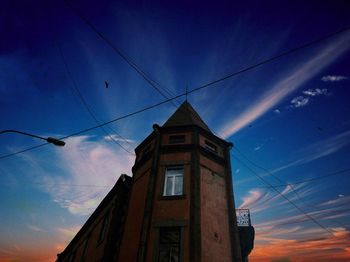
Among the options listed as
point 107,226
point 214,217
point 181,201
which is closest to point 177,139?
point 181,201

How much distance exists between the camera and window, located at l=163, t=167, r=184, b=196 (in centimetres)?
1122

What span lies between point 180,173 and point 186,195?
56.4 inches

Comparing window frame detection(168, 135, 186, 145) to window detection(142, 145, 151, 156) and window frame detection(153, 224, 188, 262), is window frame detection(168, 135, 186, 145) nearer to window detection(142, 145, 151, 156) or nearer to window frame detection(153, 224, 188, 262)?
Result: window detection(142, 145, 151, 156)

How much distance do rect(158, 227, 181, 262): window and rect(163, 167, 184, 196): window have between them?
1806mm

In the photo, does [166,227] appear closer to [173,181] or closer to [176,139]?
[173,181]

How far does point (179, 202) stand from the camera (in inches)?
416

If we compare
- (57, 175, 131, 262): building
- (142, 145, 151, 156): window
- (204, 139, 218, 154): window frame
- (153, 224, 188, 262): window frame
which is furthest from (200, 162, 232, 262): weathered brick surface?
(57, 175, 131, 262): building

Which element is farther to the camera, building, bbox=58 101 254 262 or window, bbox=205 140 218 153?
window, bbox=205 140 218 153

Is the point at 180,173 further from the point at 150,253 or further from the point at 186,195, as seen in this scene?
the point at 150,253

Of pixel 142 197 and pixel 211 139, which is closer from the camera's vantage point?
pixel 142 197

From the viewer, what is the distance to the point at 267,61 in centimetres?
863

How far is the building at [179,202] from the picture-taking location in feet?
31.3

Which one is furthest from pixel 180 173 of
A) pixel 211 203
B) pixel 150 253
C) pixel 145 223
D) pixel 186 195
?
pixel 150 253

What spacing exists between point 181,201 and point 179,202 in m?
A: 0.11
